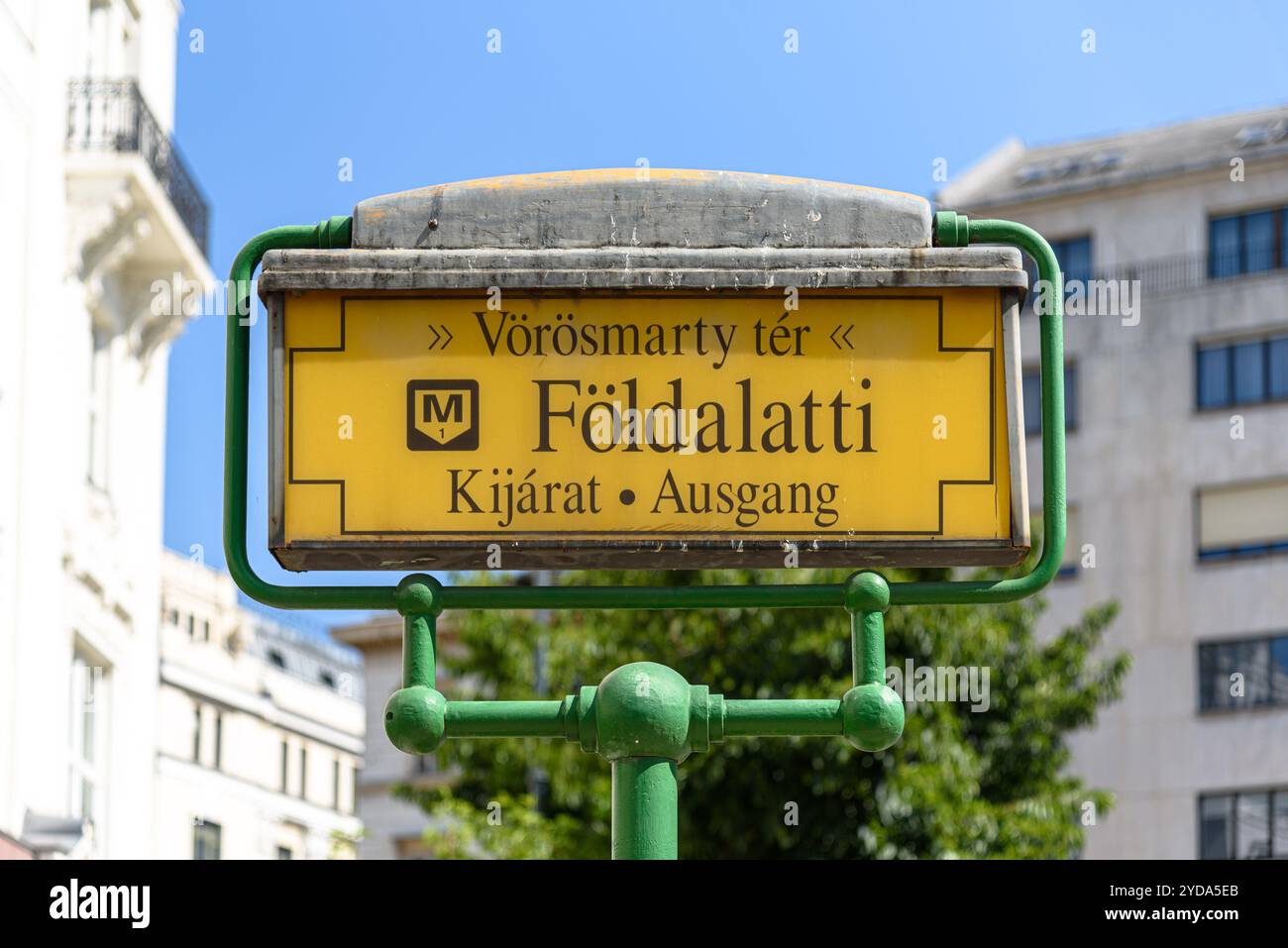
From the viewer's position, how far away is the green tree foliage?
22047 mm

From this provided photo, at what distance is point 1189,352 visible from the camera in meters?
43.2

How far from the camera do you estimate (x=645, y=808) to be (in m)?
3.52

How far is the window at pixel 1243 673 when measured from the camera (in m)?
40.8

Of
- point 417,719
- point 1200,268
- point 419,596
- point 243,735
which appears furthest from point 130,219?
point 243,735

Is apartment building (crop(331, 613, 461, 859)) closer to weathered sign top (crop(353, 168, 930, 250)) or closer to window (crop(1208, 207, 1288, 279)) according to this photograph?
window (crop(1208, 207, 1288, 279))

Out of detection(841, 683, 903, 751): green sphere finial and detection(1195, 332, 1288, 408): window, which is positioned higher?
detection(1195, 332, 1288, 408): window

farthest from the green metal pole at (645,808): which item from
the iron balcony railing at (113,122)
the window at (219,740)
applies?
the window at (219,740)

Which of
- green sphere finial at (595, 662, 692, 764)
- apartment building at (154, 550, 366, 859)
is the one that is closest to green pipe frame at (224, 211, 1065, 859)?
green sphere finial at (595, 662, 692, 764)

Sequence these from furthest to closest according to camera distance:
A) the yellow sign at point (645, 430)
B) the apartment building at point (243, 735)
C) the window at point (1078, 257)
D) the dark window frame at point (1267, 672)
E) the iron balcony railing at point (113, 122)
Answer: the apartment building at point (243, 735)
the window at point (1078, 257)
the dark window frame at point (1267, 672)
the iron balcony railing at point (113, 122)
the yellow sign at point (645, 430)

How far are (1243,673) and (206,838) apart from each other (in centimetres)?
2465

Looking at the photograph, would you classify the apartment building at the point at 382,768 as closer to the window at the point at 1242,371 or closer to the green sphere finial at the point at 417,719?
the window at the point at 1242,371

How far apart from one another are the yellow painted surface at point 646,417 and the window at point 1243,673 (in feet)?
126

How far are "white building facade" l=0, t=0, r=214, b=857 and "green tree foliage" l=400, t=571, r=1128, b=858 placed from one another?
3.63 meters
